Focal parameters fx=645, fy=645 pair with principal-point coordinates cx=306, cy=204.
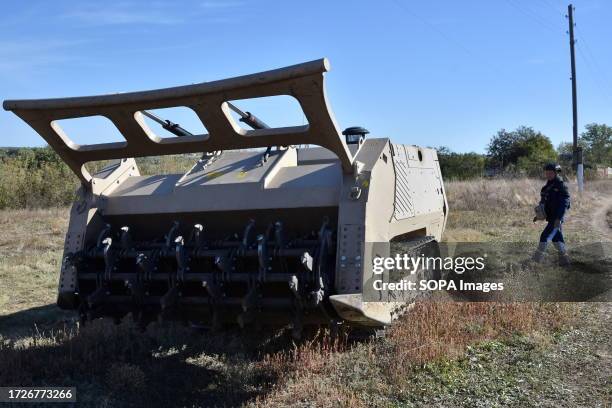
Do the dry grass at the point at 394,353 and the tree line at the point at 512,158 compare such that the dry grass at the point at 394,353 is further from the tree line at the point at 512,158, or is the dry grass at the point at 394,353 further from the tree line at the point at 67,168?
the tree line at the point at 512,158

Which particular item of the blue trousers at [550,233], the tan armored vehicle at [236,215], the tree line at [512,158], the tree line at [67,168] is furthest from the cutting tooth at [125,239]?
the tree line at [512,158]

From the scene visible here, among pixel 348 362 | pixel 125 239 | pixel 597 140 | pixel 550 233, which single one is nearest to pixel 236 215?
pixel 125 239

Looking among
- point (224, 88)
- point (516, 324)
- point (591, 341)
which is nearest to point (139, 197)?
point (224, 88)

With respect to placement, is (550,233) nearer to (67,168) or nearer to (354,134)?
(354,134)

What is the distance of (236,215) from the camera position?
552 cm

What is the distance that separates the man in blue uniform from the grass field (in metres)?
1.39

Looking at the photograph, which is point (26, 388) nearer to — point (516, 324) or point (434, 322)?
point (434, 322)

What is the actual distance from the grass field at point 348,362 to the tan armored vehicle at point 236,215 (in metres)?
0.36

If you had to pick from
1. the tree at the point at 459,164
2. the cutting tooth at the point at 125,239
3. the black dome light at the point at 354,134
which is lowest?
the cutting tooth at the point at 125,239

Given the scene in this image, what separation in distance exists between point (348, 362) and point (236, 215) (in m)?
1.54

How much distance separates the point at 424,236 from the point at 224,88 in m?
3.18

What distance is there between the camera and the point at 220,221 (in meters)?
5.64

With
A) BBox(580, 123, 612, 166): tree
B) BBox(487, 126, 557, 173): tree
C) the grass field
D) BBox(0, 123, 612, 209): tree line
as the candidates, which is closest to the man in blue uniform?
the grass field

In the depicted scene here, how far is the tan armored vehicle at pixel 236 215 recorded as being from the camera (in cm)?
472
